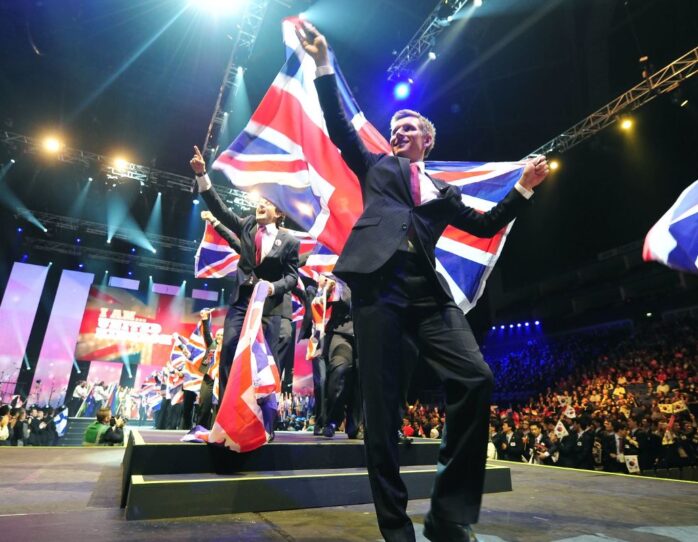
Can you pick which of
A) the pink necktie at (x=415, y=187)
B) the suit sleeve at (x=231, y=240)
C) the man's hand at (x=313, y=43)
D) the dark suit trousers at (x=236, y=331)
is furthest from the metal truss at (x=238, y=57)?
the pink necktie at (x=415, y=187)

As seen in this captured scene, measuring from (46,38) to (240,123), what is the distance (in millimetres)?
4967

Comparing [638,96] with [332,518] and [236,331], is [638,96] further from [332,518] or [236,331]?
[332,518]

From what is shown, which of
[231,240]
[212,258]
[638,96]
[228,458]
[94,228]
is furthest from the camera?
[94,228]

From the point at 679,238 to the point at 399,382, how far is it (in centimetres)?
186

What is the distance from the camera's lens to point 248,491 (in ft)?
7.73

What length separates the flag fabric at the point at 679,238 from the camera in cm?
227

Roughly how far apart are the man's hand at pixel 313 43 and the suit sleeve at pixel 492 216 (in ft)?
2.99

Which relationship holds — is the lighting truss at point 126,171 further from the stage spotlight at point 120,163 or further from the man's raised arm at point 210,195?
the man's raised arm at point 210,195

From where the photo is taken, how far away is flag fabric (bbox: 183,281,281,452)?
260cm

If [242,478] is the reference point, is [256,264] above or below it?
above

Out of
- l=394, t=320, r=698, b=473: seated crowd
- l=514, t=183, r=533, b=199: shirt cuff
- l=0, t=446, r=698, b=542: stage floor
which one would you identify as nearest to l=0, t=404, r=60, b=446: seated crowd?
l=0, t=446, r=698, b=542: stage floor

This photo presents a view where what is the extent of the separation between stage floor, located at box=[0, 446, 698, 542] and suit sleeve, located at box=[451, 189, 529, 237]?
142 cm

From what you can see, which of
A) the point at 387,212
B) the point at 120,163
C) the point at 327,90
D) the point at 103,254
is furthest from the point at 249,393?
the point at 103,254

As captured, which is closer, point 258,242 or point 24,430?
point 258,242
